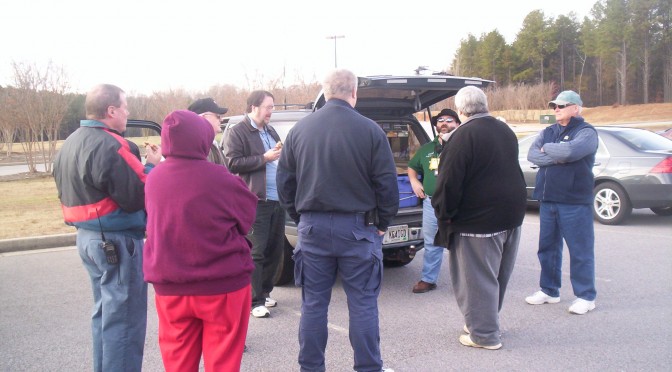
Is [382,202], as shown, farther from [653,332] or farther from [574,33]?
[574,33]

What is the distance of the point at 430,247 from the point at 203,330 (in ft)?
10.0

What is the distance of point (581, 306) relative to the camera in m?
4.68

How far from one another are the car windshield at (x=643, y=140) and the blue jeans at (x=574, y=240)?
187 inches

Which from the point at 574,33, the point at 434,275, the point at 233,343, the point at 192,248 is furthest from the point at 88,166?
the point at 574,33

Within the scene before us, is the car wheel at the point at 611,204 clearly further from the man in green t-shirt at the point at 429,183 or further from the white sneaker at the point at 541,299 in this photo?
the man in green t-shirt at the point at 429,183

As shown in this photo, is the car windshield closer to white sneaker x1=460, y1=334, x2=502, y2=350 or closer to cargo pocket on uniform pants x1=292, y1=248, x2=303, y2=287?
white sneaker x1=460, y1=334, x2=502, y2=350

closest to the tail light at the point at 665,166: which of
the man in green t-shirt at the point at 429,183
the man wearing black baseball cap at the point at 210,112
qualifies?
the man in green t-shirt at the point at 429,183

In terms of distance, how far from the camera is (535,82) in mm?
72938

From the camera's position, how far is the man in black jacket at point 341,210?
3260 millimetres

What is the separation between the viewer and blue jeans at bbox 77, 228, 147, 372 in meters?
3.10

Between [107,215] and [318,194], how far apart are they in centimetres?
124

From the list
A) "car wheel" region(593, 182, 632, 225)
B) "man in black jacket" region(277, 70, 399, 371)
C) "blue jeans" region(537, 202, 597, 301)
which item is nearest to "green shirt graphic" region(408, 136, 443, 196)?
"blue jeans" region(537, 202, 597, 301)

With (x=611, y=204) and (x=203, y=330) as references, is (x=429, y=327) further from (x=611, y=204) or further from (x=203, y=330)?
(x=611, y=204)

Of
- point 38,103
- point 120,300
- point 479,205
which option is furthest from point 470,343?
point 38,103
